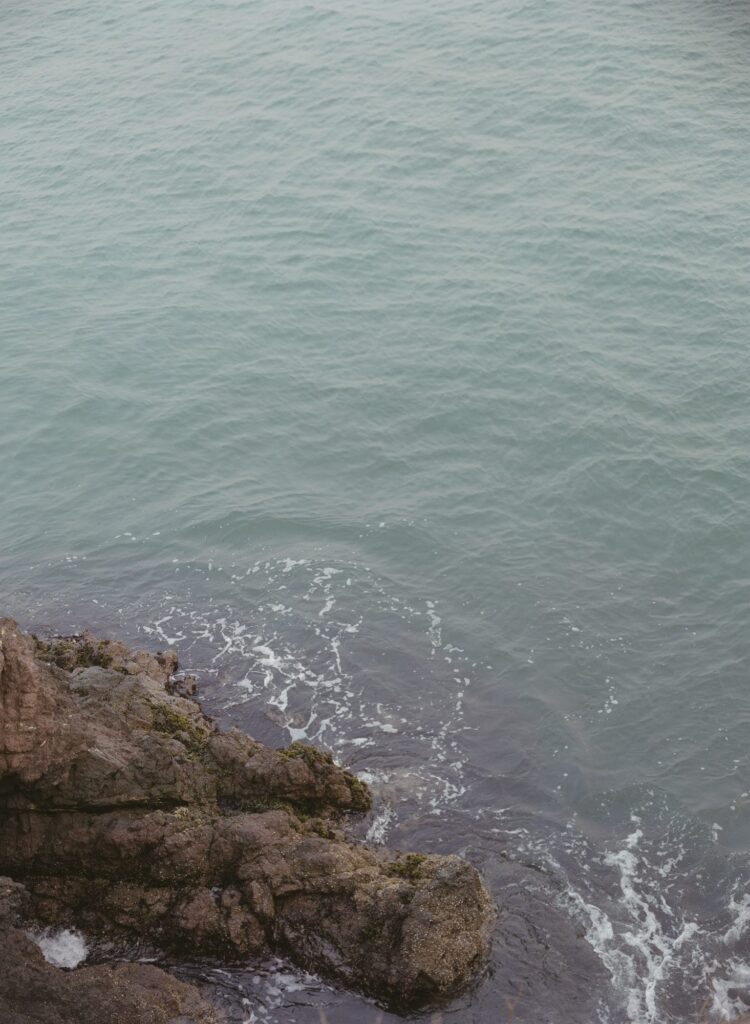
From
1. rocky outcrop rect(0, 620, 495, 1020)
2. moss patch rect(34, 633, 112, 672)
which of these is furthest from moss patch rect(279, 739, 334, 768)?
moss patch rect(34, 633, 112, 672)

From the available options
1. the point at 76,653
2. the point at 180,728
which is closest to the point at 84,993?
→ the point at 180,728

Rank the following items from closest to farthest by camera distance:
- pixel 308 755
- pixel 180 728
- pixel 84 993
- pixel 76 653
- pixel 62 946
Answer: pixel 84 993, pixel 62 946, pixel 308 755, pixel 180 728, pixel 76 653

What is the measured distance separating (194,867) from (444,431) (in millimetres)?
18467

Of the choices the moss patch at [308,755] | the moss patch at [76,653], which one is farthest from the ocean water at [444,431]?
the moss patch at [76,653]

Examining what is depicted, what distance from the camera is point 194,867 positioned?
2020 cm

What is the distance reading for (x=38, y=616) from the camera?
30031mm

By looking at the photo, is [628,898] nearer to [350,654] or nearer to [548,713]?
[548,713]

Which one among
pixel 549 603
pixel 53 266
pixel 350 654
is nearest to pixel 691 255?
pixel 549 603

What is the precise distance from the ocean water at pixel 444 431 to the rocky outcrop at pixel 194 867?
2.21 ft

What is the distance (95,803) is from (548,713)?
10.5 metres

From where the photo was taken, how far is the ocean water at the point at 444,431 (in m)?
23.0

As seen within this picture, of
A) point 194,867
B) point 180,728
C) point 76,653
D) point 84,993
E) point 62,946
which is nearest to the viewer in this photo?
point 84,993

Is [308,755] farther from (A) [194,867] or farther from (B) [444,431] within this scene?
(B) [444,431]

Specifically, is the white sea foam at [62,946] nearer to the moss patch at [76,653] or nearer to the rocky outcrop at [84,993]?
the rocky outcrop at [84,993]
